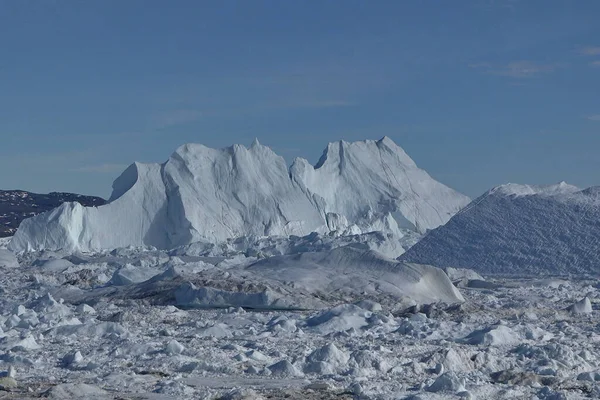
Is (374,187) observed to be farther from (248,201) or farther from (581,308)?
(581,308)

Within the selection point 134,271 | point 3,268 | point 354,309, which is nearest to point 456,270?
point 134,271

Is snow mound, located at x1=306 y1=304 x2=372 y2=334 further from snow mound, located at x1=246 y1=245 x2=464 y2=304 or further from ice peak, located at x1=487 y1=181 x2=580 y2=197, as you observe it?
ice peak, located at x1=487 y1=181 x2=580 y2=197

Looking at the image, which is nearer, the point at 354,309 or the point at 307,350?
the point at 307,350

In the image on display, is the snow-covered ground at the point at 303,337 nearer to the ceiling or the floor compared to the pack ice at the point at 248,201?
nearer to the floor

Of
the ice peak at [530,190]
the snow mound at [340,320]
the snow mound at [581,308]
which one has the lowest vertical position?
the snow mound at [581,308]

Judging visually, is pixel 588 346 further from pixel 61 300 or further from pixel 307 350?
pixel 61 300

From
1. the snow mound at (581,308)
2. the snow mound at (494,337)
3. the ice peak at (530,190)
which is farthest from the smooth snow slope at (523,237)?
the snow mound at (494,337)

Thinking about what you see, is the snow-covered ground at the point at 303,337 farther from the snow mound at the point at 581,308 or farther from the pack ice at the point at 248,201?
the pack ice at the point at 248,201
